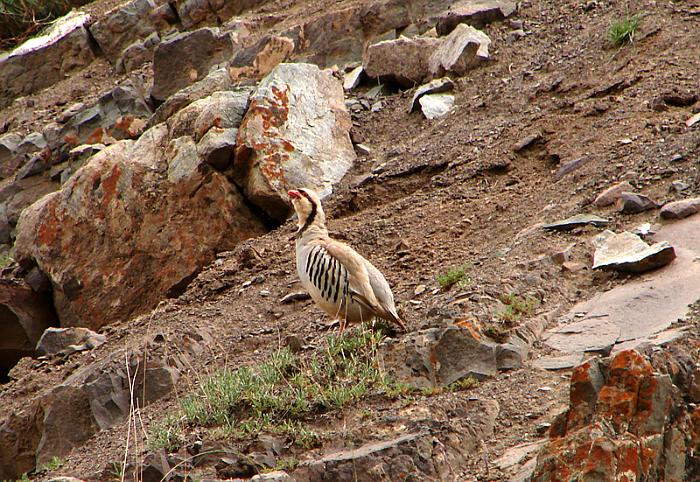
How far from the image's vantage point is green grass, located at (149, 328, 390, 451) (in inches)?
222

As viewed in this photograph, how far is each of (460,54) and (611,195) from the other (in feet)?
14.9

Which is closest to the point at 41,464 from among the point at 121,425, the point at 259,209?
the point at 121,425

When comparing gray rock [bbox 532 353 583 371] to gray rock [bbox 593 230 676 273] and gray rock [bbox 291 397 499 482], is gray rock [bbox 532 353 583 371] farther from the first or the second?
gray rock [bbox 593 230 676 273]

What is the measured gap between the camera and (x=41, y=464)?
25.4 ft

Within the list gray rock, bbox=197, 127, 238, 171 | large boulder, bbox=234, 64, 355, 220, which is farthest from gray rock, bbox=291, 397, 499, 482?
gray rock, bbox=197, 127, 238, 171

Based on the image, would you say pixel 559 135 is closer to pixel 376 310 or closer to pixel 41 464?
pixel 376 310

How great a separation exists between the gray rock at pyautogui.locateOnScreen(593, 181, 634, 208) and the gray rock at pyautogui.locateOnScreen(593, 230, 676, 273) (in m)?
0.60

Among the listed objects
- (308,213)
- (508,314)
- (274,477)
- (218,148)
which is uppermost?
(274,477)

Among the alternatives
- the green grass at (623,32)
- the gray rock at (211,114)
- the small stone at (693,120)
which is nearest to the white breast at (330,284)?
the small stone at (693,120)

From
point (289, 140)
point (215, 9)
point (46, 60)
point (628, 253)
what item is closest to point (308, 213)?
point (628, 253)

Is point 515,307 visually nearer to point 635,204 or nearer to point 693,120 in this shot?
point 635,204

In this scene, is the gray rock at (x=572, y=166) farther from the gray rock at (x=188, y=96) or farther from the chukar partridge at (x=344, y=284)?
the gray rock at (x=188, y=96)

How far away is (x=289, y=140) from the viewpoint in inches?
423

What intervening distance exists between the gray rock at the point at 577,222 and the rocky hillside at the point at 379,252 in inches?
1.0
